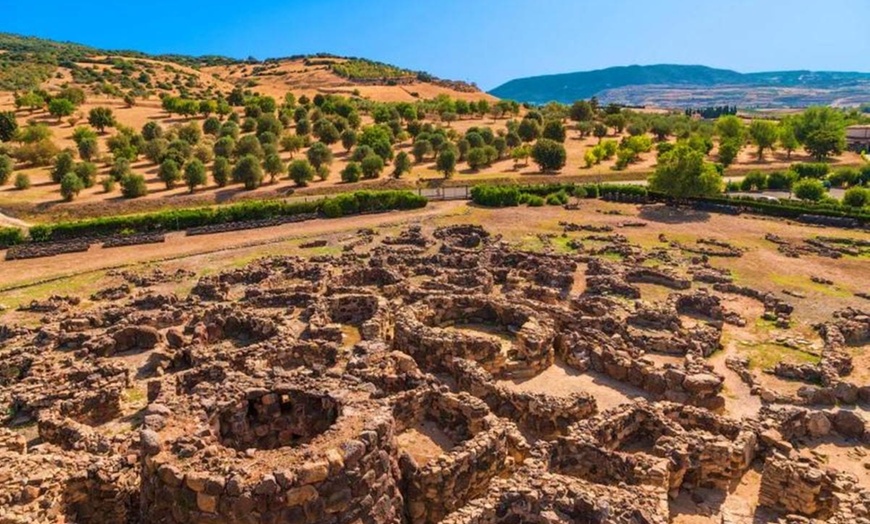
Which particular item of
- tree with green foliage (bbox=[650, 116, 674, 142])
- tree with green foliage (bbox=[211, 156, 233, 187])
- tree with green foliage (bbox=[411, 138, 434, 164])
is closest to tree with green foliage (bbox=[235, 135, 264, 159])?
tree with green foliage (bbox=[211, 156, 233, 187])

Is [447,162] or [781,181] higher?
[447,162]

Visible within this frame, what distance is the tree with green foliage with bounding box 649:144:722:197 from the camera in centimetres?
6012

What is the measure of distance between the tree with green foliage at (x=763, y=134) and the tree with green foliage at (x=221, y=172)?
81.6 m

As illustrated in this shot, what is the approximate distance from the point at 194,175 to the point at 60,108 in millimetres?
48328

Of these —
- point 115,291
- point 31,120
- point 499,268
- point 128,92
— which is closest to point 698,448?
point 499,268

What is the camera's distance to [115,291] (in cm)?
3631

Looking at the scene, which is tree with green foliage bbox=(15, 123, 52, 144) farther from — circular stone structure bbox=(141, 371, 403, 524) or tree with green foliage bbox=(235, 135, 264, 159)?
circular stone structure bbox=(141, 371, 403, 524)

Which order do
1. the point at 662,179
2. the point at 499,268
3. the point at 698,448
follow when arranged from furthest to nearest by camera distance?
the point at 662,179 → the point at 499,268 → the point at 698,448

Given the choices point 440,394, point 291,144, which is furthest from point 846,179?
Result: point 440,394

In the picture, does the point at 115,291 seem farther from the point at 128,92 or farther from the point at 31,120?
the point at 128,92

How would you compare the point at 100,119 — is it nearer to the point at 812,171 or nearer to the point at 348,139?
the point at 348,139

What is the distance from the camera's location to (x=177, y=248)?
48.7 metres

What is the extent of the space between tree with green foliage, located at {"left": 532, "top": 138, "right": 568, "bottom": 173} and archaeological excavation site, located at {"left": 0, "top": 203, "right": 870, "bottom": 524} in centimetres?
4377

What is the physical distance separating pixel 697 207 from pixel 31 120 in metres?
102
